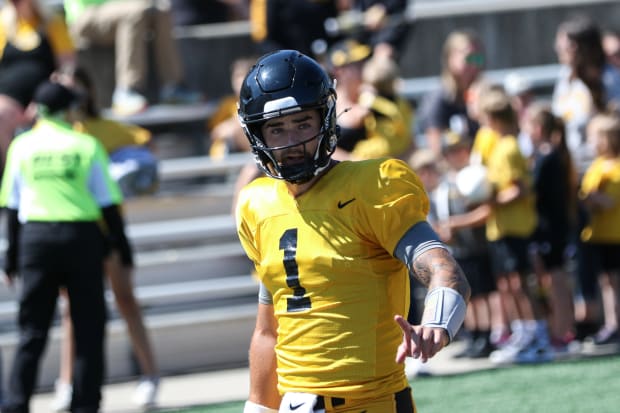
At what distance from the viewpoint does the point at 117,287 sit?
25.8 feet

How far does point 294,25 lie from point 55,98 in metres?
3.40

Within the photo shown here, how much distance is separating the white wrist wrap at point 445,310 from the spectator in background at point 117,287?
171 inches

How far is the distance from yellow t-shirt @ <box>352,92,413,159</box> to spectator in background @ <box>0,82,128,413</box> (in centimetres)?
197

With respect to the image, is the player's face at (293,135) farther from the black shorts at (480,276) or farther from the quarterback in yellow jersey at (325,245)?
the black shorts at (480,276)

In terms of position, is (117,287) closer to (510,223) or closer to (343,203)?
(510,223)

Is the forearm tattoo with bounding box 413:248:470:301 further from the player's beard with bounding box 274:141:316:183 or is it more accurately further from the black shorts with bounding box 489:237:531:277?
the black shorts with bounding box 489:237:531:277

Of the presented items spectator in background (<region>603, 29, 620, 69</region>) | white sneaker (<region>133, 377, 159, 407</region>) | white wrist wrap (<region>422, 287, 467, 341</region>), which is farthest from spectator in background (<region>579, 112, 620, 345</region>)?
white wrist wrap (<region>422, 287, 467, 341</region>)

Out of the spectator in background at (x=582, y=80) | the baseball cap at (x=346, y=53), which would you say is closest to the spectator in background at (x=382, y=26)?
the baseball cap at (x=346, y=53)

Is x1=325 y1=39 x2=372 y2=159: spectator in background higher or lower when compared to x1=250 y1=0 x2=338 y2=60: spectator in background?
lower

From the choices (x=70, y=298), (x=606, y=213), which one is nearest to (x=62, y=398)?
(x=70, y=298)

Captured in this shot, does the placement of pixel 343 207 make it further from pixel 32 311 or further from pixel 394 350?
pixel 32 311

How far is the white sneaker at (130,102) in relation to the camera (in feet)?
34.2

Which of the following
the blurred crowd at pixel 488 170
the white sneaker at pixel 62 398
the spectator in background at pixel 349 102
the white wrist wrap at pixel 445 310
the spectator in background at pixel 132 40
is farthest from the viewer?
the spectator in background at pixel 132 40

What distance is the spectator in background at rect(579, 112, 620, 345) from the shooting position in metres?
8.91
